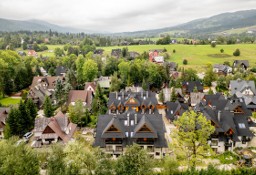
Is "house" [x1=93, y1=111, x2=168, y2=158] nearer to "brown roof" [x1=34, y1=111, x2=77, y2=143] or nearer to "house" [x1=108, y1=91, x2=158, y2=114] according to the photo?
"brown roof" [x1=34, y1=111, x2=77, y2=143]

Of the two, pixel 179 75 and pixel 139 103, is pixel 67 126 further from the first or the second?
pixel 179 75

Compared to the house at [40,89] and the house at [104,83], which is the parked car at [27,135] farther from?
the house at [104,83]

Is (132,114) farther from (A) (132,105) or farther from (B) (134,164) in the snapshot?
(B) (134,164)

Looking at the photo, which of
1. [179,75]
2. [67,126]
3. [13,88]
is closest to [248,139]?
[67,126]

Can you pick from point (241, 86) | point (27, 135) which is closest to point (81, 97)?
point (27, 135)

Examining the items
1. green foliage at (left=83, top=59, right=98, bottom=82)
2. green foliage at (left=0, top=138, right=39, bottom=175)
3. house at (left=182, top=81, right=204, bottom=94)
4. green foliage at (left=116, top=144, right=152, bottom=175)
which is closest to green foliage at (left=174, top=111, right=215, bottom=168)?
green foliage at (left=116, top=144, right=152, bottom=175)
